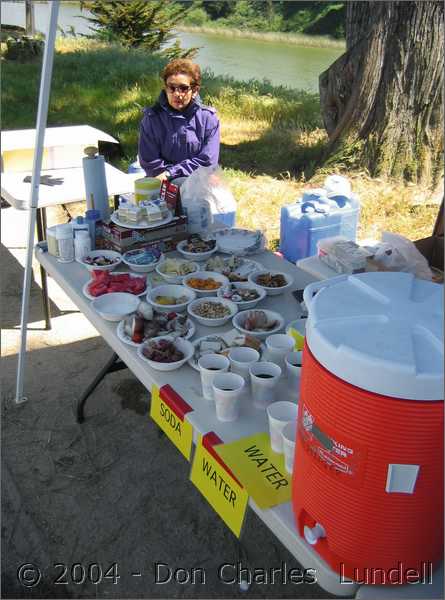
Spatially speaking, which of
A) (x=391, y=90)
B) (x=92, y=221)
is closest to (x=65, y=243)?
(x=92, y=221)

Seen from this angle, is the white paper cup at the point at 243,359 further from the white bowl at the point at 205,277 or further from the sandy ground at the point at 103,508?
the sandy ground at the point at 103,508

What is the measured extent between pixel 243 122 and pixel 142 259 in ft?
22.4

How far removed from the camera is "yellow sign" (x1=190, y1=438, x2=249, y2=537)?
126 cm

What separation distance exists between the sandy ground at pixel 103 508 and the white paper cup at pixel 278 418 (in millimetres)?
918

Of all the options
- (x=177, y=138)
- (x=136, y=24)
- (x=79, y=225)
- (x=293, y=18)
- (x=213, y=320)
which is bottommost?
(x=213, y=320)

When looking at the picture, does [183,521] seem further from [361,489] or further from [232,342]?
[361,489]

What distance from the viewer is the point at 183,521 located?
2.22 m

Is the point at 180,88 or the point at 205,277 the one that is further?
the point at 180,88

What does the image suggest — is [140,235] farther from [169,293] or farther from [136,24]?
[136,24]

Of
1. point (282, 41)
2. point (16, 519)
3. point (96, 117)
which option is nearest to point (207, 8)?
point (282, 41)

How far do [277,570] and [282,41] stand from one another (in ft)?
53.2

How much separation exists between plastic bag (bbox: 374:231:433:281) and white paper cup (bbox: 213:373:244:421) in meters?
0.89

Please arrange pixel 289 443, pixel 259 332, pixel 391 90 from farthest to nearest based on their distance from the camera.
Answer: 1. pixel 391 90
2. pixel 259 332
3. pixel 289 443

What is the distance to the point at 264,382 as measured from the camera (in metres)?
1.48
